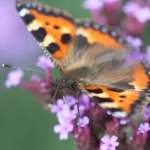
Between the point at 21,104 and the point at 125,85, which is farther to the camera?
the point at 21,104

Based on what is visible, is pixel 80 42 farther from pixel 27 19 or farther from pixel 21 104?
pixel 21 104

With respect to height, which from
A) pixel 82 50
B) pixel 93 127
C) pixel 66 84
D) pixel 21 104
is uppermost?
pixel 21 104

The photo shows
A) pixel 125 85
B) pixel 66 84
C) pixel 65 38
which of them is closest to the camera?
pixel 125 85

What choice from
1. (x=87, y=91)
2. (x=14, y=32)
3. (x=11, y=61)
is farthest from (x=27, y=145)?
(x=87, y=91)

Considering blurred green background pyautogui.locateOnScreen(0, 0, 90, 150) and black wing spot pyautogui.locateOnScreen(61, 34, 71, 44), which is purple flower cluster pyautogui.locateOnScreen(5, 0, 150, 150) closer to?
black wing spot pyautogui.locateOnScreen(61, 34, 71, 44)

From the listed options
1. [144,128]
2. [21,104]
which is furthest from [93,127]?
[21,104]

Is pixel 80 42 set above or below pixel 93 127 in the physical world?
above
